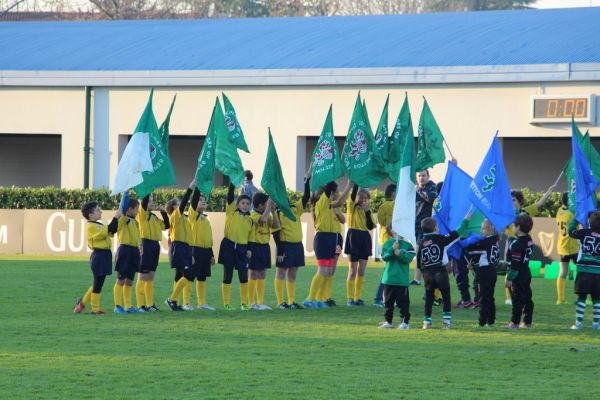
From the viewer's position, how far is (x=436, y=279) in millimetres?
15211

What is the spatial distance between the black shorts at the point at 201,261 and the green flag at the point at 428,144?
353 centimetres

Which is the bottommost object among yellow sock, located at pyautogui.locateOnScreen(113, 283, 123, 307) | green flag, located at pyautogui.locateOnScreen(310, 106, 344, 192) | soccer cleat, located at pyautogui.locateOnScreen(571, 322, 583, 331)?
soccer cleat, located at pyautogui.locateOnScreen(571, 322, 583, 331)

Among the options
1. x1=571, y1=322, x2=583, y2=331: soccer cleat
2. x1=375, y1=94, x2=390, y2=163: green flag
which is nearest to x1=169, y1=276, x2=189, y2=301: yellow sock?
x1=375, y1=94, x2=390, y2=163: green flag

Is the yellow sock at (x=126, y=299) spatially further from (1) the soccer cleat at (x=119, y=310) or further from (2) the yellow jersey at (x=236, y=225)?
(2) the yellow jersey at (x=236, y=225)

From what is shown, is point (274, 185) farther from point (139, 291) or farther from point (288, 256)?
point (139, 291)

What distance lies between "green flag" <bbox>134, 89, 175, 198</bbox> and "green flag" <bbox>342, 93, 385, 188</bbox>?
102 inches

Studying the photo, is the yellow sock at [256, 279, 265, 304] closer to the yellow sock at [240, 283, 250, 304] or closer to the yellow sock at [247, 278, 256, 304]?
the yellow sock at [247, 278, 256, 304]

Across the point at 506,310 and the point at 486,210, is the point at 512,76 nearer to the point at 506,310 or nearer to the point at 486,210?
the point at 506,310

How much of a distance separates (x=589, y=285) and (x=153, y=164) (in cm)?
604

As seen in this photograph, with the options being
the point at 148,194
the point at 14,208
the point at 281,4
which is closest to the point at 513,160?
the point at 14,208

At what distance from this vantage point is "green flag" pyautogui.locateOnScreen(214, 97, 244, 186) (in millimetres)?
17781

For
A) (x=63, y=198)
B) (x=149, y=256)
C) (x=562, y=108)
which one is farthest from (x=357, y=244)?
(x=63, y=198)

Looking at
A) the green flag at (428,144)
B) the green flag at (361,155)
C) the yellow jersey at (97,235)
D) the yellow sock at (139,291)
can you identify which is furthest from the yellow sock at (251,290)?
the green flag at (428,144)

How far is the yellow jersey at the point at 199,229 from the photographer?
17.6 meters
